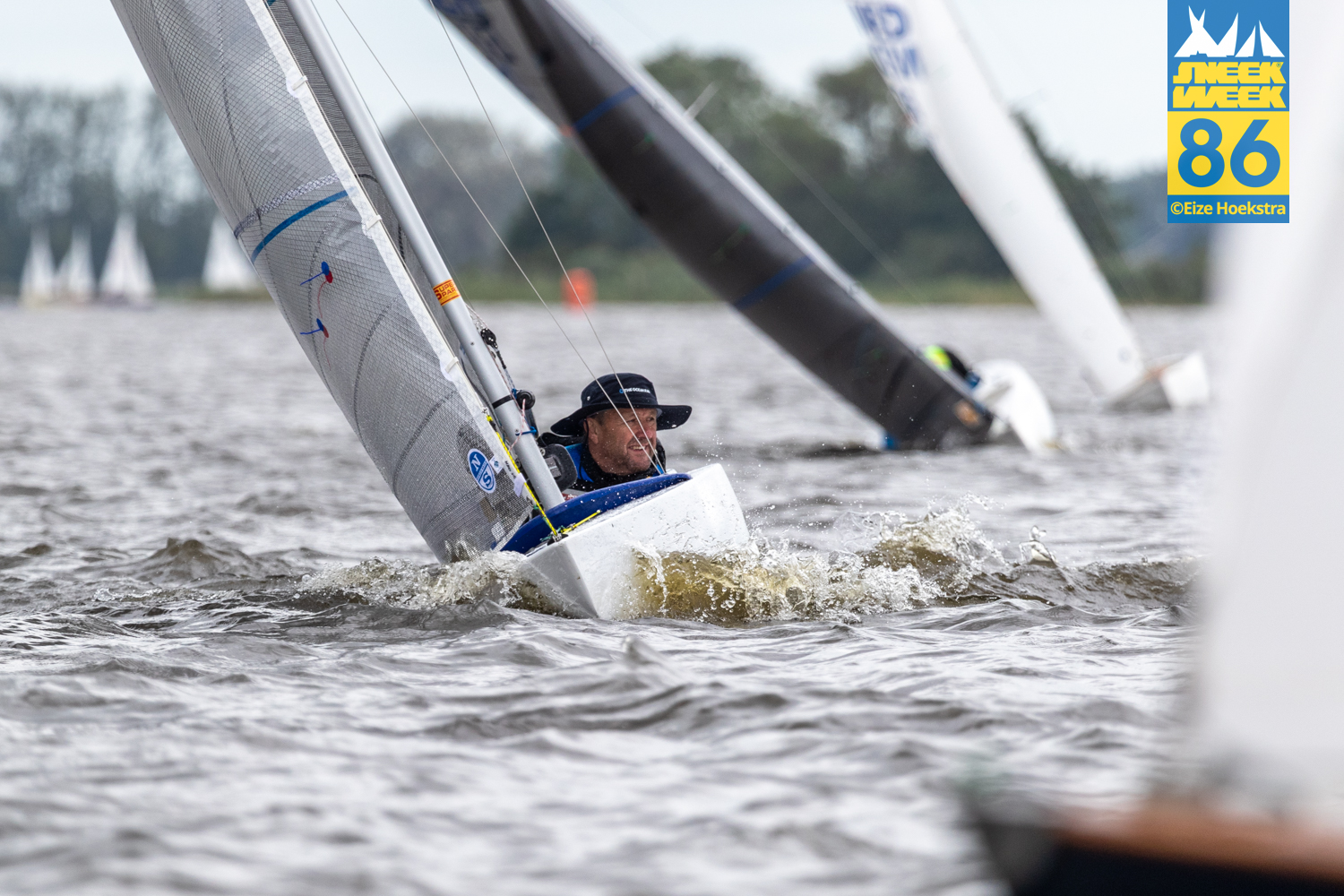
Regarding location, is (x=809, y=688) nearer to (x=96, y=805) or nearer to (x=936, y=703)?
(x=936, y=703)

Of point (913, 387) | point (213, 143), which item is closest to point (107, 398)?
point (913, 387)

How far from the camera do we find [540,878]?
253cm

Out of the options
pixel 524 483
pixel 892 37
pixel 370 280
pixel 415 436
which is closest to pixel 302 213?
pixel 370 280

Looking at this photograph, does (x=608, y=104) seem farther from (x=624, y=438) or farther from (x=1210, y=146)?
(x=624, y=438)

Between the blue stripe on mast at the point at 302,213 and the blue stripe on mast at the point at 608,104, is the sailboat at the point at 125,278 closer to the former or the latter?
the blue stripe on mast at the point at 608,104

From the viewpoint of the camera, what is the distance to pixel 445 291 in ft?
16.2

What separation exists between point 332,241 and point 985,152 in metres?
8.04

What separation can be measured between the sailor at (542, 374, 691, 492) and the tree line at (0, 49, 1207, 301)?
37.6ft

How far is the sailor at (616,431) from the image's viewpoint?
17.1 feet

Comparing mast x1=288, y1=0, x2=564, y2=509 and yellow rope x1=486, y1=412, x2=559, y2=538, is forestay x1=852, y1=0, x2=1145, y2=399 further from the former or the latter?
yellow rope x1=486, y1=412, x2=559, y2=538

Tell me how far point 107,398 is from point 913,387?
28.5 ft

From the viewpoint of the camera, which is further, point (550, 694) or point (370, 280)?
point (370, 280)

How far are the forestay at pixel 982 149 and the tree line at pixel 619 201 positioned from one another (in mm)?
3570

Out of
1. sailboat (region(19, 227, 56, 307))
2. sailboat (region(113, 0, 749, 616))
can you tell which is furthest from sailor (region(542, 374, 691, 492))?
sailboat (region(19, 227, 56, 307))
